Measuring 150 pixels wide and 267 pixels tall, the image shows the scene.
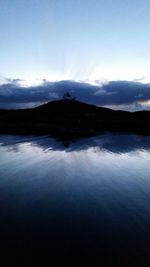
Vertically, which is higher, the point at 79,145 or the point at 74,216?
the point at 74,216

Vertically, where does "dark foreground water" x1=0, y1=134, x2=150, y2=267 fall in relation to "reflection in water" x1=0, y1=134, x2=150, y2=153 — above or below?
above

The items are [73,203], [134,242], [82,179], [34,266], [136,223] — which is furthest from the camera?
[82,179]

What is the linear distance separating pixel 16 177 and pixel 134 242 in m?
11.5

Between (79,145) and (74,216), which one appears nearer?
(74,216)

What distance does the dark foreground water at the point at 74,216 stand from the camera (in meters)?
8.56

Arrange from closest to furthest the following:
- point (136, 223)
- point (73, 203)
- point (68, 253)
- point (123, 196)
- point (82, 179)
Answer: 1. point (68, 253)
2. point (136, 223)
3. point (73, 203)
4. point (123, 196)
5. point (82, 179)

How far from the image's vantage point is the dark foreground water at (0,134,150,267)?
337 inches

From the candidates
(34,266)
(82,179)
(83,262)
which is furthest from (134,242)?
(82,179)

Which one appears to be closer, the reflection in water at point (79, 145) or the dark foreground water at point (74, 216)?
the dark foreground water at point (74, 216)

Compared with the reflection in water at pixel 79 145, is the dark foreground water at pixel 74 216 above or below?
above

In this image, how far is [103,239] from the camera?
9812 mm

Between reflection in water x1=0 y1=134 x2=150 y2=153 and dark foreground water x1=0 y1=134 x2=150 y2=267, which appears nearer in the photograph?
dark foreground water x1=0 y1=134 x2=150 y2=267

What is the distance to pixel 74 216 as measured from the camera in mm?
11891

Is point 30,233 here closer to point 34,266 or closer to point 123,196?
point 34,266
